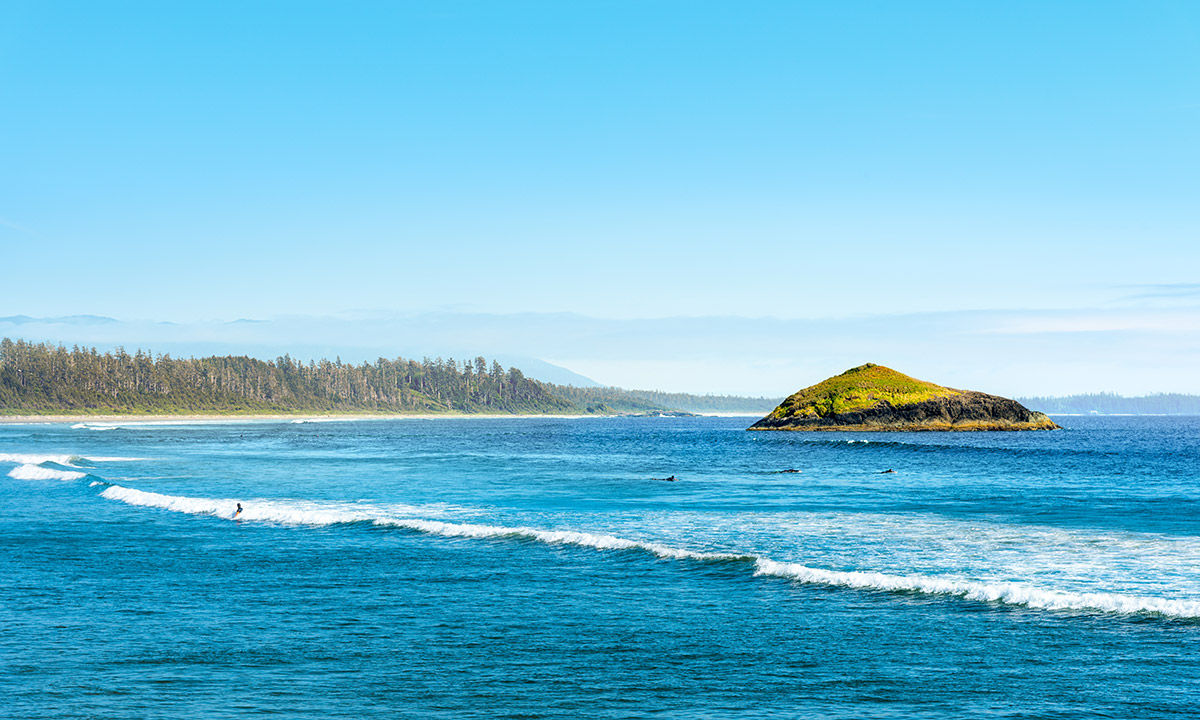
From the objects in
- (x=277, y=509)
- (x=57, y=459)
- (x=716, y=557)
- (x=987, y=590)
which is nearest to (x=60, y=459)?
(x=57, y=459)

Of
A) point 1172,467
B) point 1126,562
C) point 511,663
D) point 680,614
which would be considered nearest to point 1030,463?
point 1172,467

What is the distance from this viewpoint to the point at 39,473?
230ft

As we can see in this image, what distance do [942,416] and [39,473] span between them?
164877 millimetres

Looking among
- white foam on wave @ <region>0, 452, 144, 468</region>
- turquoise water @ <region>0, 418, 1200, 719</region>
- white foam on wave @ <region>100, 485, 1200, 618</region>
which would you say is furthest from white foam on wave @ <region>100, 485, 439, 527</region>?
white foam on wave @ <region>0, 452, 144, 468</region>

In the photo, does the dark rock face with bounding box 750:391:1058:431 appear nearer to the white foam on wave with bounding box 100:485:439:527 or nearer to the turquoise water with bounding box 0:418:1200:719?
the turquoise water with bounding box 0:418:1200:719

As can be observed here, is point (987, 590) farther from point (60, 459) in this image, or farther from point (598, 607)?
point (60, 459)

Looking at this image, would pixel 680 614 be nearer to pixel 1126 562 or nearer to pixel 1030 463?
pixel 1126 562

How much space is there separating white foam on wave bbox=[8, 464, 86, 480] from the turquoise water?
48.7ft

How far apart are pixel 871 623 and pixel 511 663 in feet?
30.3

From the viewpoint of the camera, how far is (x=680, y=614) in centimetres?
2331

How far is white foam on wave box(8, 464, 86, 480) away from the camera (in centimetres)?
6712

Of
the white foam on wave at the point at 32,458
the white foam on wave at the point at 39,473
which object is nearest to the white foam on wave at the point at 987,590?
the white foam on wave at the point at 39,473

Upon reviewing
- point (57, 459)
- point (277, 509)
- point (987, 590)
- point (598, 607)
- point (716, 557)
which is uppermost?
point (987, 590)

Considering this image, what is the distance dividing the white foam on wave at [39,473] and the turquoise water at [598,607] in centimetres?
1483
